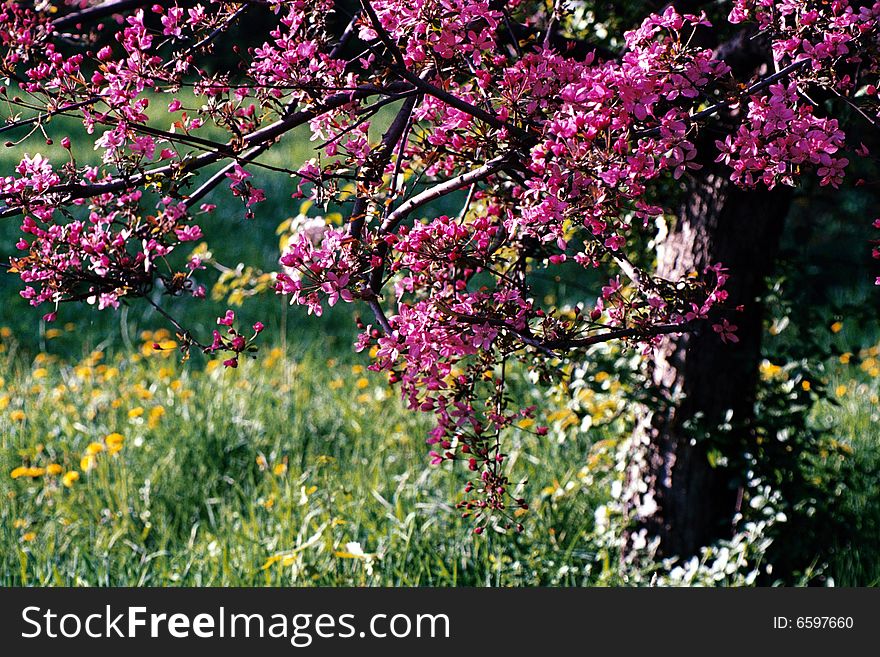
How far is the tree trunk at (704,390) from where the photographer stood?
2.90 metres

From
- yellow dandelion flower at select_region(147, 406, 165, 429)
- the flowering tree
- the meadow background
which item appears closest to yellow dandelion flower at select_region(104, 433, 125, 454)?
the meadow background

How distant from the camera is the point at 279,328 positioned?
18.3 ft

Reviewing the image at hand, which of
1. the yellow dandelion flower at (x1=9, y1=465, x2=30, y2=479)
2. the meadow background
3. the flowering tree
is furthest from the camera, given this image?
the yellow dandelion flower at (x1=9, y1=465, x2=30, y2=479)

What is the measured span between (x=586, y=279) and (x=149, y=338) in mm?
2881

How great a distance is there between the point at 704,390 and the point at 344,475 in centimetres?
143

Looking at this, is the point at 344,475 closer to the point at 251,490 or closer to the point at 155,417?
the point at 251,490

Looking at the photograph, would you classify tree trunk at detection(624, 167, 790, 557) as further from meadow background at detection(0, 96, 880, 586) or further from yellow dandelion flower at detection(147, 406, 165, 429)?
yellow dandelion flower at detection(147, 406, 165, 429)

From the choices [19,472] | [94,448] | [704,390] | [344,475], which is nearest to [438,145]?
[704,390]

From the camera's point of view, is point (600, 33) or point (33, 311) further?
point (33, 311)

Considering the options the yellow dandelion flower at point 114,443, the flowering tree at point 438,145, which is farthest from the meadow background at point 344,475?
the flowering tree at point 438,145

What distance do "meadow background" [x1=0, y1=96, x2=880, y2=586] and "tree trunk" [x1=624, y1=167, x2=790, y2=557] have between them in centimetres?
10

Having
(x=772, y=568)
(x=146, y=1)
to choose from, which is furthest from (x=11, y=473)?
(x=772, y=568)

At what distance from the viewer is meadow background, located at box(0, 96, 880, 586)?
10.1 ft

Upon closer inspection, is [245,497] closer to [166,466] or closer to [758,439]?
[166,466]
